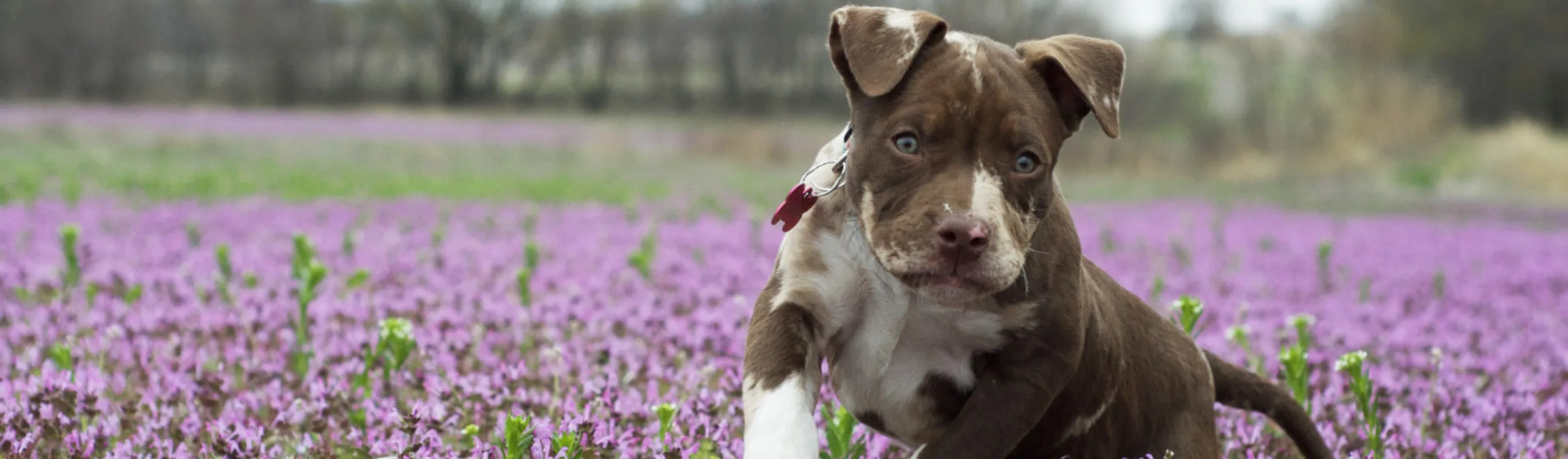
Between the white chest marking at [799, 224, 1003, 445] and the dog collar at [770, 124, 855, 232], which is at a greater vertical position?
the dog collar at [770, 124, 855, 232]

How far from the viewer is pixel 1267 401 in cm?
349

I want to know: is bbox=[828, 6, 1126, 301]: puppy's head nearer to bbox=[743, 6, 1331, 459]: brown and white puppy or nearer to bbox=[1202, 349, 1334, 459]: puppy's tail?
bbox=[743, 6, 1331, 459]: brown and white puppy

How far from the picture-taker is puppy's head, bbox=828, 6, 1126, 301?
2.51 m

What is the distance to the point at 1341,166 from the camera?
99.4 ft

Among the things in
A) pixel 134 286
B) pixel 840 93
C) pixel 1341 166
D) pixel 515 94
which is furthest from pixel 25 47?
pixel 134 286

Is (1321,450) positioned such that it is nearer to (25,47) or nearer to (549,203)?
(549,203)

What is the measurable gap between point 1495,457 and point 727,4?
1918 inches

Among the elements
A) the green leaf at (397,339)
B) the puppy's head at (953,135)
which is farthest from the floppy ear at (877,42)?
the green leaf at (397,339)

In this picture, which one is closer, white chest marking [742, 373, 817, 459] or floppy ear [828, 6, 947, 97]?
white chest marking [742, 373, 817, 459]

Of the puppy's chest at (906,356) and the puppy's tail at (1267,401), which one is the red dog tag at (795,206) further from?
the puppy's tail at (1267,401)

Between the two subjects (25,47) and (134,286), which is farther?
(25,47)

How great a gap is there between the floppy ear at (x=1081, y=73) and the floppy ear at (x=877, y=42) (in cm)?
24

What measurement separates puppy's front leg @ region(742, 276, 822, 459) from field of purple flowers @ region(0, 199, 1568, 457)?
41 cm

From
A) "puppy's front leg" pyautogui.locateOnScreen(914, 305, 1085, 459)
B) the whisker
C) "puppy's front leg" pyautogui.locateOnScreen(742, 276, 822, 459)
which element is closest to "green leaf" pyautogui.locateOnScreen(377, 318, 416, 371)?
"puppy's front leg" pyautogui.locateOnScreen(742, 276, 822, 459)
